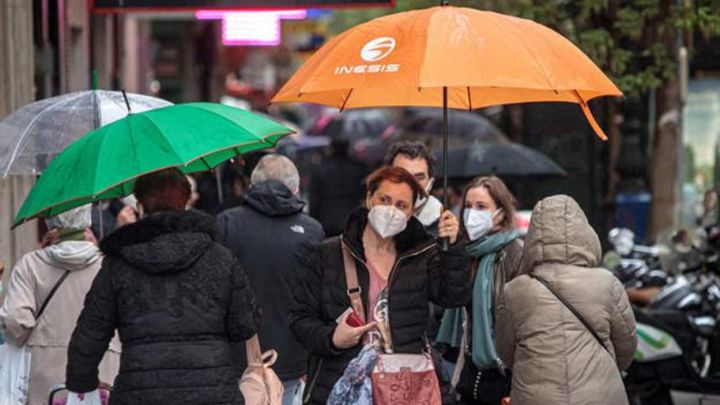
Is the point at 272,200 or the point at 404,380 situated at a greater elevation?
the point at 272,200

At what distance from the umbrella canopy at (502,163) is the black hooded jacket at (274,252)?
5.11 metres

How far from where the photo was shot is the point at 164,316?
6.34 m

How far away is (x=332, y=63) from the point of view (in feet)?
24.4

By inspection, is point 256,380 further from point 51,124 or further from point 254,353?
point 51,124

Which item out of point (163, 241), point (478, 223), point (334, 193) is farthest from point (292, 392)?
point (334, 193)

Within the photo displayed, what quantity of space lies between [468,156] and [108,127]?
25.9 feet

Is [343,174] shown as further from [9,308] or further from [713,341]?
[9,308]

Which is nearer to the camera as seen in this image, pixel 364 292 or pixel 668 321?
pixel 364 292

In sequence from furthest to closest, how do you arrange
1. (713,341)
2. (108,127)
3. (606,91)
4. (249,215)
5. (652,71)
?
1. (652,71)
2. (713,341)
3. (249,215)
4. (606,91)
5. (108,127)

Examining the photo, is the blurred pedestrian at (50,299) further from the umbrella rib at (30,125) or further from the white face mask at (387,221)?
the white face mask at (387,221)

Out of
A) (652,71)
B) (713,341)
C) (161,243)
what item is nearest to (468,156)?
(652,71)

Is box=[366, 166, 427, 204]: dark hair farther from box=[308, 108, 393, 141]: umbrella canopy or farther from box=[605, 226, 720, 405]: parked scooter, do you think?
box=[308, 108, 393, 141]: umbrella canopy

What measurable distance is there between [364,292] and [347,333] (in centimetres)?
26

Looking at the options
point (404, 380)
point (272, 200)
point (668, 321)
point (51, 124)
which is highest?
point (51, 124)
